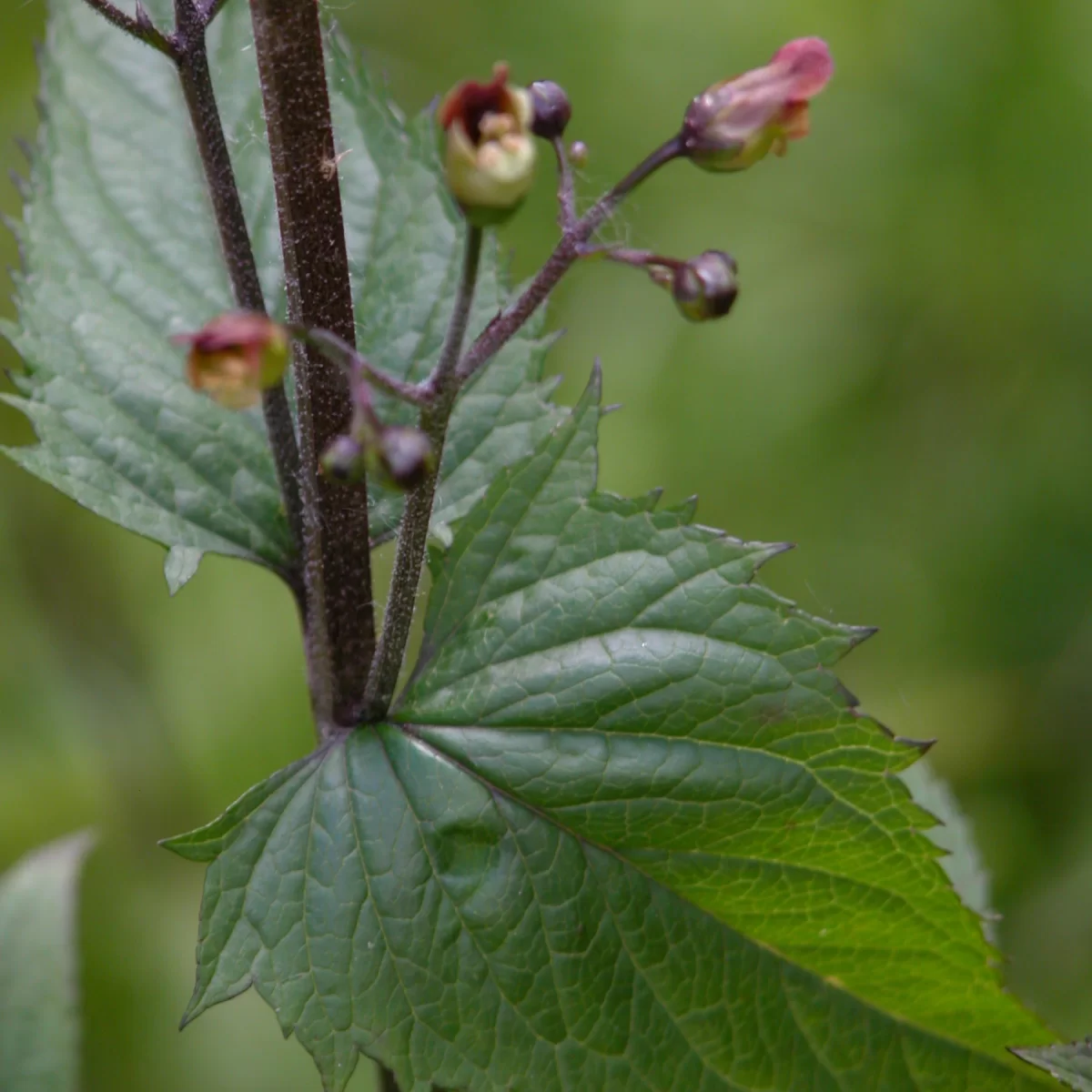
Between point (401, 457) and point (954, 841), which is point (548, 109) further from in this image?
point (954, 841)

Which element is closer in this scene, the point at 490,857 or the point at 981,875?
the point at 490,857

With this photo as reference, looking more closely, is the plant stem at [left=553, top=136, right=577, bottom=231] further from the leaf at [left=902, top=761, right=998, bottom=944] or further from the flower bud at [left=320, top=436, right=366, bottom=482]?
the leaf at [left=902, top=761, right=998, bottom=944]

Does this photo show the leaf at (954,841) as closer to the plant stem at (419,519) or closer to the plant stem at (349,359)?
the plant stem at (419,519)

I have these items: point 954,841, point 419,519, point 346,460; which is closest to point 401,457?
point 346,460

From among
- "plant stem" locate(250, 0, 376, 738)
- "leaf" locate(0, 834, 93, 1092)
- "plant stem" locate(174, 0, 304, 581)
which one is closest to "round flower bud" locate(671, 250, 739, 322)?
"plant stem" locate(250, 0, 376, 738)

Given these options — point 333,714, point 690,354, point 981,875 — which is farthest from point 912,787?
point 690,354

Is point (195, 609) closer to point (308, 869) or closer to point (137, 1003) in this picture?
point (137, 1003)

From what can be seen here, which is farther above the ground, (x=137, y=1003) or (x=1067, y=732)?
(x=1067, y=732)
